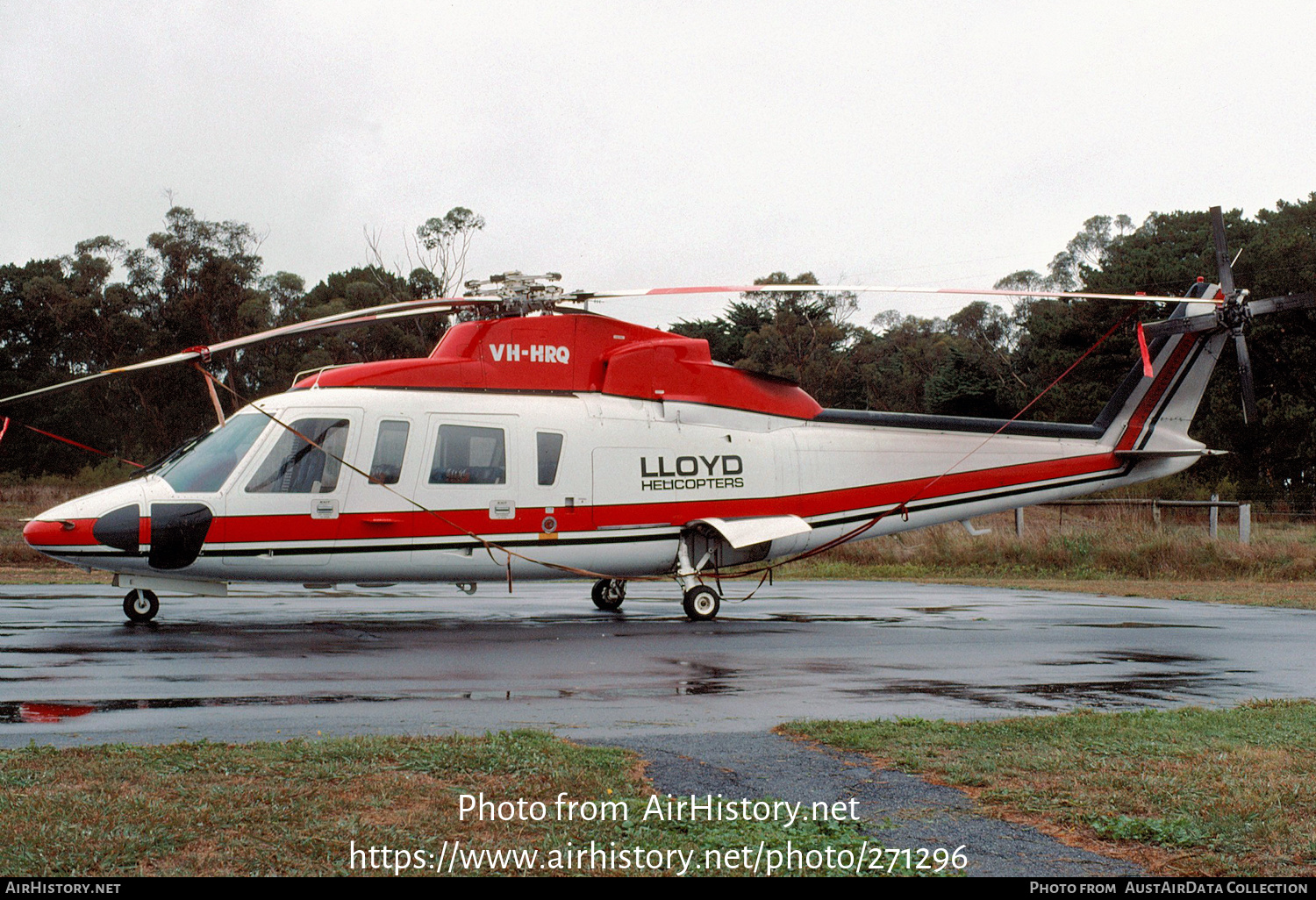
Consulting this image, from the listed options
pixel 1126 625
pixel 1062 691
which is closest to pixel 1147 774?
pixel 1062 691

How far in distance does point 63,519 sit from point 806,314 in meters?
54.6

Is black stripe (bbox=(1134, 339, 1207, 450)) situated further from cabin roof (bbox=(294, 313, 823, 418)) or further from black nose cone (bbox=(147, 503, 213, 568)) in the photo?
black nose cone (bbox=(147, 503, 213, 568))

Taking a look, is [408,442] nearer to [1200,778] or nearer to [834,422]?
[834,422]

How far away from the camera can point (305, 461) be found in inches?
508

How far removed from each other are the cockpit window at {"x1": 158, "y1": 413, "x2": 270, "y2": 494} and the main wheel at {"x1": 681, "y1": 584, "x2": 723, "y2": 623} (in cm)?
575

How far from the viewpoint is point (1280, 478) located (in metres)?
54.2

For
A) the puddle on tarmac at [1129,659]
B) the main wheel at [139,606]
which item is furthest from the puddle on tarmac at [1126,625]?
the main wheel at [139,606]

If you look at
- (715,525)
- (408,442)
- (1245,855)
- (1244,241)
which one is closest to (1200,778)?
(1245,855)

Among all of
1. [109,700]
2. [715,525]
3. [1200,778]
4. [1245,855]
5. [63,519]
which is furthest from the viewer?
[715,525]

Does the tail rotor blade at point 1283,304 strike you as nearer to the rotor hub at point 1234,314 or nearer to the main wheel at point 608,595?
the rotor hub at point 1234,314

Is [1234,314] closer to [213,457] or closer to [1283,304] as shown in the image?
[1283,304]

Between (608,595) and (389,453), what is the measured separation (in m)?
4.29

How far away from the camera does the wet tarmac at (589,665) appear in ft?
23.8

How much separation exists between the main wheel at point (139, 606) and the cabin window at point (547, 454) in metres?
4.80
